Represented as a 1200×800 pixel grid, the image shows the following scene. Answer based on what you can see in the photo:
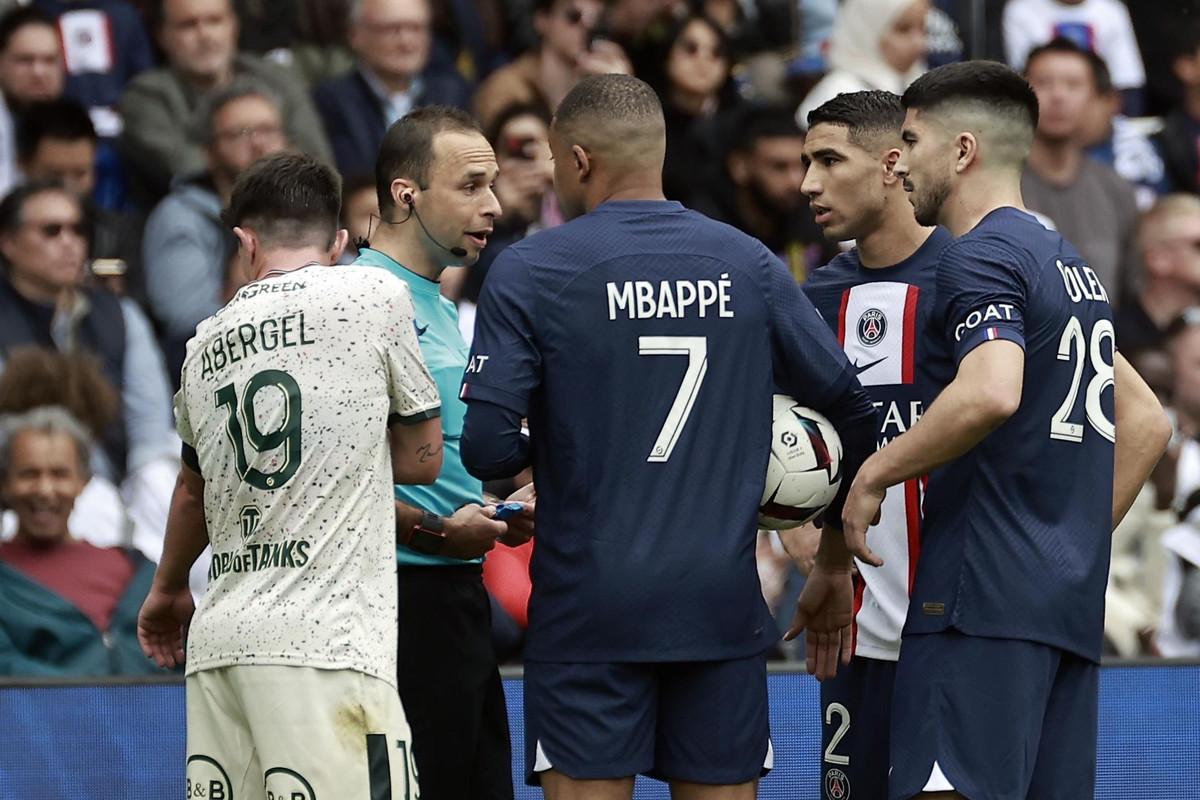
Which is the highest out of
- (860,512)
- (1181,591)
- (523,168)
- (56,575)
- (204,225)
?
(523,168)

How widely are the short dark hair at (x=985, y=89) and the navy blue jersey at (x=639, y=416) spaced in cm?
68

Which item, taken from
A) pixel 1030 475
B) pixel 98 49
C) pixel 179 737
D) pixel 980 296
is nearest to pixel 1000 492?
pixel 1030 475

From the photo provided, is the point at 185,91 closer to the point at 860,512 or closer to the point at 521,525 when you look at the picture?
the point at 521,525

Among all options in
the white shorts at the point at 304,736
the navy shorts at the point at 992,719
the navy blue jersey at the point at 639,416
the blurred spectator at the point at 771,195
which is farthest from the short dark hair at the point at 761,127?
the white shorts at the point at 304,736

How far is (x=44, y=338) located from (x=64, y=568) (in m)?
1.46

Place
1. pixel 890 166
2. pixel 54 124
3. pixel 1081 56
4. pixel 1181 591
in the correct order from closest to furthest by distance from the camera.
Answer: pixel 890 166 → pixel 1181 591 → pixel 54 124 → pixel 1081 56

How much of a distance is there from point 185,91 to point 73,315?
5.05 feet

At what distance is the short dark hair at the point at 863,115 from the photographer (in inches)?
220

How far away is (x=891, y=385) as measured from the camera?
5.42m

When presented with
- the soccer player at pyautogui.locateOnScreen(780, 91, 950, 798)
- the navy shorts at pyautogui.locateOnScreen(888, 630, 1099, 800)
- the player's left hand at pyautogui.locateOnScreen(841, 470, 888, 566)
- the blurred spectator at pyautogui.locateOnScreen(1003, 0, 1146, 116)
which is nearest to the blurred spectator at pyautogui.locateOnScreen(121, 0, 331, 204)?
the blurred spectator at pyautogui.locateOnScreen(1003, 0, 1146, 116)

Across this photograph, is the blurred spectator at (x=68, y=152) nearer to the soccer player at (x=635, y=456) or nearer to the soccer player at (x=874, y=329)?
the soccer player at (x=874, y=329)

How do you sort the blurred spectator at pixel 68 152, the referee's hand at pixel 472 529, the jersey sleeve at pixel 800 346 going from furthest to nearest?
the blurred spectator at pixel 68 152 < the referee's hand at pixel 472 529 < the jersey sleeve at pixel 800 346

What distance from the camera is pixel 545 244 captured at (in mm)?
4863

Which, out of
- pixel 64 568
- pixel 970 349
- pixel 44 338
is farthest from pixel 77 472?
pixel 970 349
